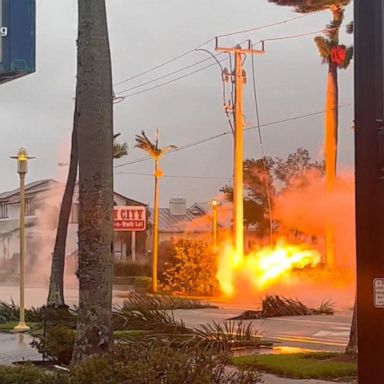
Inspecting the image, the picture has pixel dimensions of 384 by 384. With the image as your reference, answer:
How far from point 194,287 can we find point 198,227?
52.5 ft

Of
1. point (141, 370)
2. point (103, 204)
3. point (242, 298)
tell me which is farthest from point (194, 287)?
point (141, 370)

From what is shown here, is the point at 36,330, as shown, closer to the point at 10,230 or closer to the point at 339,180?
the point at 339,180

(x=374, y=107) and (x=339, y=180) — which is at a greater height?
(x=339, y=180)

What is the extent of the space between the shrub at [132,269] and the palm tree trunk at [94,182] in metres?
41.8

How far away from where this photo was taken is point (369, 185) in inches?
238

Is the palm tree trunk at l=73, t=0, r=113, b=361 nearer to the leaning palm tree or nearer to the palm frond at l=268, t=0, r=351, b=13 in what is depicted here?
the palm frond at l=268, t=0, r=351, b=13

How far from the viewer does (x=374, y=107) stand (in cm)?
612

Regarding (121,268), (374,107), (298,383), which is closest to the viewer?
(374,107)

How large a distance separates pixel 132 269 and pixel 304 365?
130 feet

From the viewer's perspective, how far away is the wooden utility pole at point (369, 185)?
586 cm

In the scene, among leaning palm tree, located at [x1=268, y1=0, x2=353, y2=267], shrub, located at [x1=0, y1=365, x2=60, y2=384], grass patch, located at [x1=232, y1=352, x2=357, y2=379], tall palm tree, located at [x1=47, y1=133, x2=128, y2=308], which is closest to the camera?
shrub, located at [x1=0, y1=365, x2=60, y2=384]

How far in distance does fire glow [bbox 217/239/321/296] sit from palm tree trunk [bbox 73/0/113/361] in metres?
26.8

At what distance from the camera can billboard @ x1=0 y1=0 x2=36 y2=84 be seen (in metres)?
7.76

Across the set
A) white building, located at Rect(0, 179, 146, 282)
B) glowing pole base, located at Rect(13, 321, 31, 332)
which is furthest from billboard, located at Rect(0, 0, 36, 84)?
white building, located at Rect(0, 179, 146, 282)
